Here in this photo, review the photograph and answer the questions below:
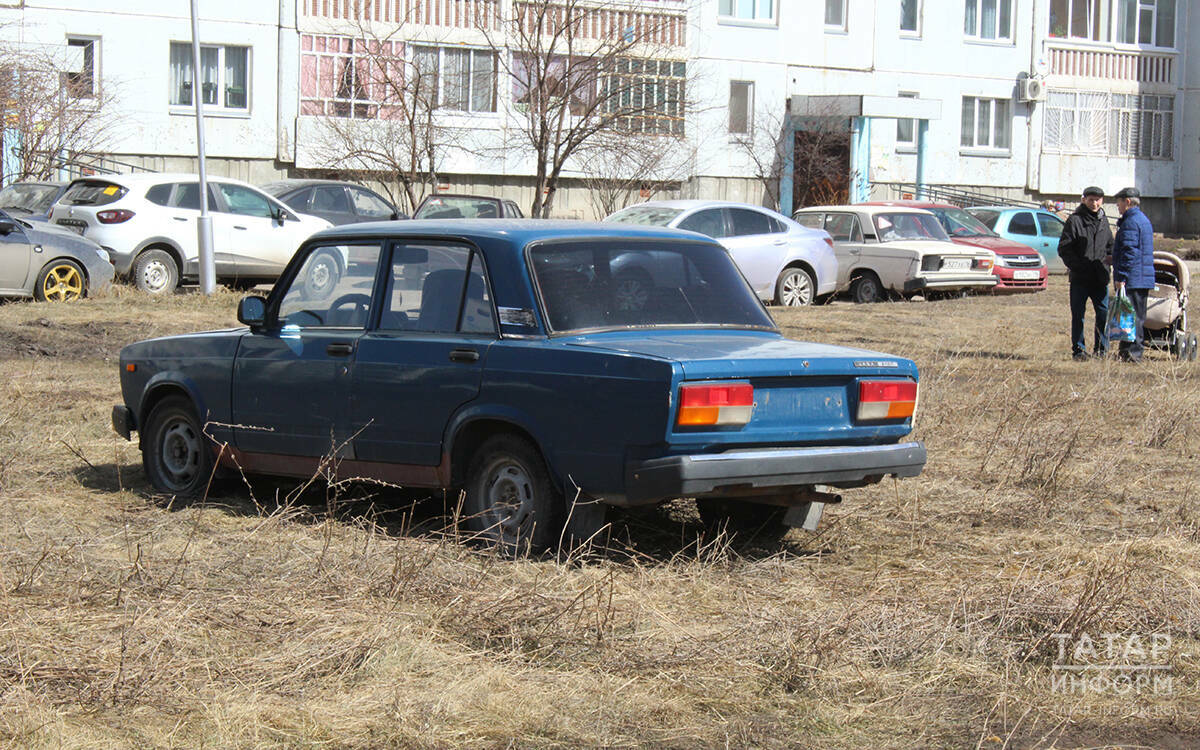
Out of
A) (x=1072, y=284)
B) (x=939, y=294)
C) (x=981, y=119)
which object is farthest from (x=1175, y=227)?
(x=1072, y=284)

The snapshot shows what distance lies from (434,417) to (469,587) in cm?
116

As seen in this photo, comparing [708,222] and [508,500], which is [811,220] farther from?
[508,500]

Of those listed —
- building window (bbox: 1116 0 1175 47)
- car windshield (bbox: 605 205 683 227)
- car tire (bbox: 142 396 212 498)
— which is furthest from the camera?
building window (bbox: 1116 0 1175 47)

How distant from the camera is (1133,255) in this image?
13359 millimetres

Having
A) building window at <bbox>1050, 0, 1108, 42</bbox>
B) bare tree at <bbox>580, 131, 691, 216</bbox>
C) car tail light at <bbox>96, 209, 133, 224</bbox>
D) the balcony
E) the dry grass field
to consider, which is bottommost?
the dry grass field

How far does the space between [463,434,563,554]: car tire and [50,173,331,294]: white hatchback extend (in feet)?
41.2

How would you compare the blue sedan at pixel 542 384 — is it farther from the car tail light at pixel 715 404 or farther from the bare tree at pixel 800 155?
the bare tree at pixel 800 155

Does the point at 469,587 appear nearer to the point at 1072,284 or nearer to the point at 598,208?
the point at 1072,284

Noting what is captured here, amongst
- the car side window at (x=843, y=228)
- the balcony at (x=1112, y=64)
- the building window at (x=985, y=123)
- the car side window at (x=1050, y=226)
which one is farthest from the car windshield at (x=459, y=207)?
the balcony at (x=1112, y=64)

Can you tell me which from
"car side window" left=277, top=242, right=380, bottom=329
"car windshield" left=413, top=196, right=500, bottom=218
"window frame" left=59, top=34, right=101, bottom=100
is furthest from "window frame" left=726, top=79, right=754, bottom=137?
"car side window" left=277, top=242, right=380, bottom=329

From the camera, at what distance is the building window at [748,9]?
124 feet

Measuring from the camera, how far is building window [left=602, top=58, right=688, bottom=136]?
33.2 metres

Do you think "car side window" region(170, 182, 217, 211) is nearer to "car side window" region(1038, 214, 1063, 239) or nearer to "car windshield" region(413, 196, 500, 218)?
"car windshield" region(413, 196, 500, 218)

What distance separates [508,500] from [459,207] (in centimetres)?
1647
